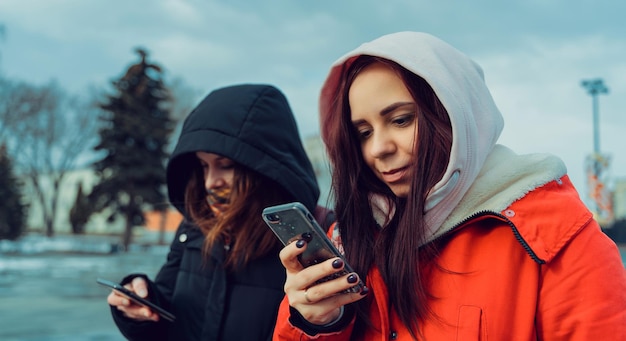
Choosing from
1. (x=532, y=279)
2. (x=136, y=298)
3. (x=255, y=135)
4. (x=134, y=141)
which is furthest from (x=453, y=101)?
(x=134, y=141)

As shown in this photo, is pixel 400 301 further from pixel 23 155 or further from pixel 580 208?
pixel 23 155

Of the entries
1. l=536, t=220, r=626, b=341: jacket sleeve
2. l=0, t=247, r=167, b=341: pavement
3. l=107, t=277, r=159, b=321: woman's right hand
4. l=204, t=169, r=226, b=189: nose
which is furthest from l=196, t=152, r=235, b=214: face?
l=0, t=247, r=167, b=341: pavement

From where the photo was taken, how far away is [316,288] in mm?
1265

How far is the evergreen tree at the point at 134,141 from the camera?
2275cm

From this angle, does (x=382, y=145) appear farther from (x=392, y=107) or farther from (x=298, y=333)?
(x=298, y=333)

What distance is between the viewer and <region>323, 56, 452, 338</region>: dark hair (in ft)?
4.49

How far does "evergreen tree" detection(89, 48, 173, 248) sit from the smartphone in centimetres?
2208

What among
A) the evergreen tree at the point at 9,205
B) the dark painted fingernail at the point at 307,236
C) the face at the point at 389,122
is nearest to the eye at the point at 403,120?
the face at the point at 389,122

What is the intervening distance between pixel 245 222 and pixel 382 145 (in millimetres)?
915

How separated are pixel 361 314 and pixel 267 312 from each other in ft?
2.29

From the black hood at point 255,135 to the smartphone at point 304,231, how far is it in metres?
0.92

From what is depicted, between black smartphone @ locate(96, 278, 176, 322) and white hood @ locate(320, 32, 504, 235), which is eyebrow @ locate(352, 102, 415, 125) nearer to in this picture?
white hood @ locate(320, 32, 504, 235)

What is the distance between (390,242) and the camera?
1.46 metres

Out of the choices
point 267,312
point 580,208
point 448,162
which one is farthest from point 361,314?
point 267,312
